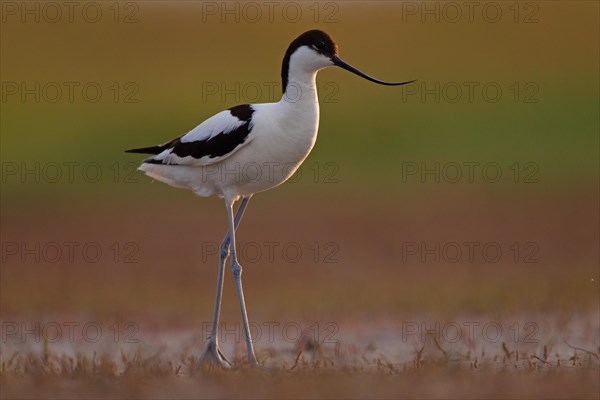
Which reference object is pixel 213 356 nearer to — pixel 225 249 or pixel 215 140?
pixel 225 249

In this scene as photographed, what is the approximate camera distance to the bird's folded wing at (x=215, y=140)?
366 inches

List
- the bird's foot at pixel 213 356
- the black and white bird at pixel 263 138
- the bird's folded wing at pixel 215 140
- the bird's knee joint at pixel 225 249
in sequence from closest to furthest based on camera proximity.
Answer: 1. the bird's foot at pixel 213 356
2. the black and white bird at pixel 263 138
3. the bird's folded wing at pixel 215 140
4. the bird's knee joint at pixel 225 249

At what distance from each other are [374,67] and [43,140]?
28.3ft

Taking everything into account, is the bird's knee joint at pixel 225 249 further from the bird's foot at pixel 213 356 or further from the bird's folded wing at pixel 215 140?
the bird's foot at pixel 213 356

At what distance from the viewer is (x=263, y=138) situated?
921cm

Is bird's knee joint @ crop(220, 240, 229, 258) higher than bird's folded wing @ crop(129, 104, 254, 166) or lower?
lower

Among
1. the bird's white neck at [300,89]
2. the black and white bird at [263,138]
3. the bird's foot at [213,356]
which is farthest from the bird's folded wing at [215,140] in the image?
the bird's foot at [213,356]

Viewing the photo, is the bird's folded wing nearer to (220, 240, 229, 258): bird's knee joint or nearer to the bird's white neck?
the bird's white neck

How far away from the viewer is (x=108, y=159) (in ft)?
81.3

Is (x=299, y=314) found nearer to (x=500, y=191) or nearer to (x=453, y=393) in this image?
(x=453, y=393)

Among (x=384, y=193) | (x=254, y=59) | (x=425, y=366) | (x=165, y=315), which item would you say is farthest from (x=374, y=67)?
(x=425, y=366)

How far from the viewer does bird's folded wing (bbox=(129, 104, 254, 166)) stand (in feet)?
30.5

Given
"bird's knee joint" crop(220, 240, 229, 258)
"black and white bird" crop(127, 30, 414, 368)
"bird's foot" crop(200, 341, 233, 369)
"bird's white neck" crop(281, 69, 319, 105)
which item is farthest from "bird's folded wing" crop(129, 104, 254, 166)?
"bird's foot" crop(200, 341, 233, 369)

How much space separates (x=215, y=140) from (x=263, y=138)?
482 millimetres
